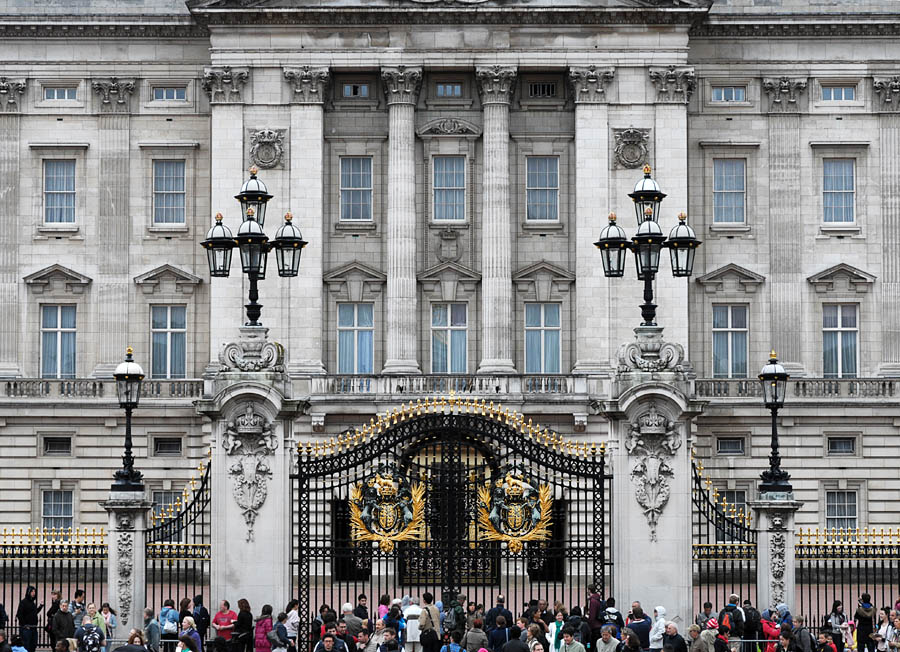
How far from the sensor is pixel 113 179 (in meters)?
61.7

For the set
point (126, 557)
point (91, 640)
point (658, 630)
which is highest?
point (126, 557)

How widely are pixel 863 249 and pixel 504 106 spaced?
12.9 meters

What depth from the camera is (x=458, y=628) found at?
108ft

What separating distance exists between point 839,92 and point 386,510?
32258 millimetres

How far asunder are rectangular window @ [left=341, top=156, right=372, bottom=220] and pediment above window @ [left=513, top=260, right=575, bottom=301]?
542cm

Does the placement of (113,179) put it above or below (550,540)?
above

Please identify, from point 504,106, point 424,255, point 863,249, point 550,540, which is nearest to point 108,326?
point 424,255

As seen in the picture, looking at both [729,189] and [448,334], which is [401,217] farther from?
[729,189]

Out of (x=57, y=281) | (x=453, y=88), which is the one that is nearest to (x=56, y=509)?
(x=57, y=281)

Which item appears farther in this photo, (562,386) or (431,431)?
(562,386)

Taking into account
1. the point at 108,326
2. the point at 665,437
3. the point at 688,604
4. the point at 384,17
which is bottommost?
the point at 688,604

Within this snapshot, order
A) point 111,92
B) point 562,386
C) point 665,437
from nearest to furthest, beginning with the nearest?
point 665,437, point 562,386, point 111,92

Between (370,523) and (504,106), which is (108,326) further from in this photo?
(370,523)

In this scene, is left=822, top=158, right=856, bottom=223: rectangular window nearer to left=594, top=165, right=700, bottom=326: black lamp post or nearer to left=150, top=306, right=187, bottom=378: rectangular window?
left=150, top=306, right=187, bottom=378: rectangular window
